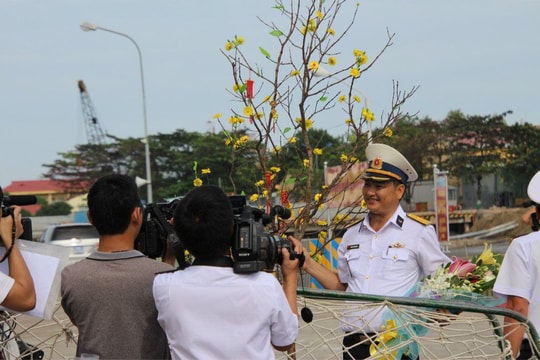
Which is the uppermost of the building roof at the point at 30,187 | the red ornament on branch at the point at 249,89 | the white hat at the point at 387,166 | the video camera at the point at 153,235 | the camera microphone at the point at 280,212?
the red ornament on branch at the point at 249,89

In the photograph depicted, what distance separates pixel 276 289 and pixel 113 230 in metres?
0.54

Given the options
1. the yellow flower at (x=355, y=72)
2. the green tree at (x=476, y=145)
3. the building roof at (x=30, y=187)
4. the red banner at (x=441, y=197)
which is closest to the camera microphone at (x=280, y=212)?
the yellow flower at (x=355, y=72)

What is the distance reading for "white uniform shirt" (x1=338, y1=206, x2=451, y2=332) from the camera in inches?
145

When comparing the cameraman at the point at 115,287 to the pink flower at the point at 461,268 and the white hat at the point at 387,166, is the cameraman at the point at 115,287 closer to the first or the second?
the pink flower at the point at 461,268

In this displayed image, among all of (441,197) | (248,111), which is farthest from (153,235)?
(441,197)

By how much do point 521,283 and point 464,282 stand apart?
32 centimetres

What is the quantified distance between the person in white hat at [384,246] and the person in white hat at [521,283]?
0.58m

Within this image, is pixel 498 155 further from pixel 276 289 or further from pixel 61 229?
pixel 276 289

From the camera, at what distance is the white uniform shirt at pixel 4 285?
2.53 m

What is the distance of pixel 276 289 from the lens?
2395mm

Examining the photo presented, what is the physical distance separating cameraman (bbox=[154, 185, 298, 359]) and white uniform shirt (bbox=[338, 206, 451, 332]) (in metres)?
1.32

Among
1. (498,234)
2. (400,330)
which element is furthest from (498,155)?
(400,330)

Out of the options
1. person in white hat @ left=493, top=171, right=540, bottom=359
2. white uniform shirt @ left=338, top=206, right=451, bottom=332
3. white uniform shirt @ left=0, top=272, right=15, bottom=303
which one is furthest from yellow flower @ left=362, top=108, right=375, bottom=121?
white uniform shirt @ left=0, top=272, right=15, bottom=303

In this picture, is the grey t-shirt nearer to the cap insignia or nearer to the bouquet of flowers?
the bouquet of flowers
